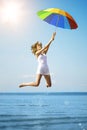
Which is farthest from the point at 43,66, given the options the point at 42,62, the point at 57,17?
the point at 57,17

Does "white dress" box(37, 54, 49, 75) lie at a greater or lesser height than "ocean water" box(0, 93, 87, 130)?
greater

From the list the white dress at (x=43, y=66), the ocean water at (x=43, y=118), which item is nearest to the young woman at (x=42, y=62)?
the white dress at (x=43, y=66)

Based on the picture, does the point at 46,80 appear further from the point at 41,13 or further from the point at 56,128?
the point at 56,128

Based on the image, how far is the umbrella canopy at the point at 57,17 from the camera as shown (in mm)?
8805

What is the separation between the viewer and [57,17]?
29.5ft

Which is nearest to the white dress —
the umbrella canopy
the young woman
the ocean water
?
the young woman

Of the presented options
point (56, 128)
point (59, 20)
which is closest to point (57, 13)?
point (59, 20)

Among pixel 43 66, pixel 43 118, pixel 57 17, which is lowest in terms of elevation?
pixel 43 118

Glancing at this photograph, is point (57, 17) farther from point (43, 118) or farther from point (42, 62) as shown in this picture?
point (43, 118)

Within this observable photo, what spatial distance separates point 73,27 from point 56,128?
32853 mm

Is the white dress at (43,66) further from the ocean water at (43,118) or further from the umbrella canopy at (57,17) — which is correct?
the ocean water at (43,118)

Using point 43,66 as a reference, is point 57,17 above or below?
above

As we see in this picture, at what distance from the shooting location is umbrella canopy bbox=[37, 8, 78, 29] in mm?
8805

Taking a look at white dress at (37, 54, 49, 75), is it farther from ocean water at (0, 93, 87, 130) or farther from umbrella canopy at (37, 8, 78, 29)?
ocean water at (0, 93, 87, 130)
